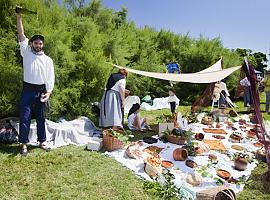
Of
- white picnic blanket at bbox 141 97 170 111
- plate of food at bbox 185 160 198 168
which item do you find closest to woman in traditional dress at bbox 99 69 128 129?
plate of food at bbox 185 160 198 168

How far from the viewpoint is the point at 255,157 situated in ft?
16.9

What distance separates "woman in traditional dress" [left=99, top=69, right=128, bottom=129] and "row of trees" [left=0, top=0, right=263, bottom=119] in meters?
0.72

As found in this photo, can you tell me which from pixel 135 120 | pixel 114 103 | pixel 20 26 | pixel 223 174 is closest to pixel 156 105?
pixel 135 120

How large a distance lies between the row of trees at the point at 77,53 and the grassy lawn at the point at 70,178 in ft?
4.37

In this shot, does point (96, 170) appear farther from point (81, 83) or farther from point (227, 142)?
point (227, 142)

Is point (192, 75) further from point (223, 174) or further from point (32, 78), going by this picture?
point (32, 78)

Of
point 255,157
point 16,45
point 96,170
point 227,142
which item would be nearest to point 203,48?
point 227,142

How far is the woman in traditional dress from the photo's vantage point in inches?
231

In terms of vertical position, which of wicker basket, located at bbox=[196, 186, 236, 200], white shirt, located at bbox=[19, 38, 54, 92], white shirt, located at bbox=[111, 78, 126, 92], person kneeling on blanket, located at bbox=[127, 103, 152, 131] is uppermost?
white shirt, located at bbox=[19, 38, 54, 92]

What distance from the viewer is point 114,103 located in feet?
19.3

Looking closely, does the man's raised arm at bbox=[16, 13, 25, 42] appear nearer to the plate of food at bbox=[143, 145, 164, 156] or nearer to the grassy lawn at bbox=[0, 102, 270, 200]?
the grassy lawn at bbox=[0, 102, 270, 200]

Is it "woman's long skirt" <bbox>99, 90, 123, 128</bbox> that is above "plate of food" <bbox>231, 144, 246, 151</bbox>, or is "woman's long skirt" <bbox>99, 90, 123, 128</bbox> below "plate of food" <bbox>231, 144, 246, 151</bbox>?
above

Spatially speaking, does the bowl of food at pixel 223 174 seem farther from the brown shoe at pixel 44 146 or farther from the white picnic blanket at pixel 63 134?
the brown shoe at pixel 44 146

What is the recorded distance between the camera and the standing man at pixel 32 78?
4199 mm
